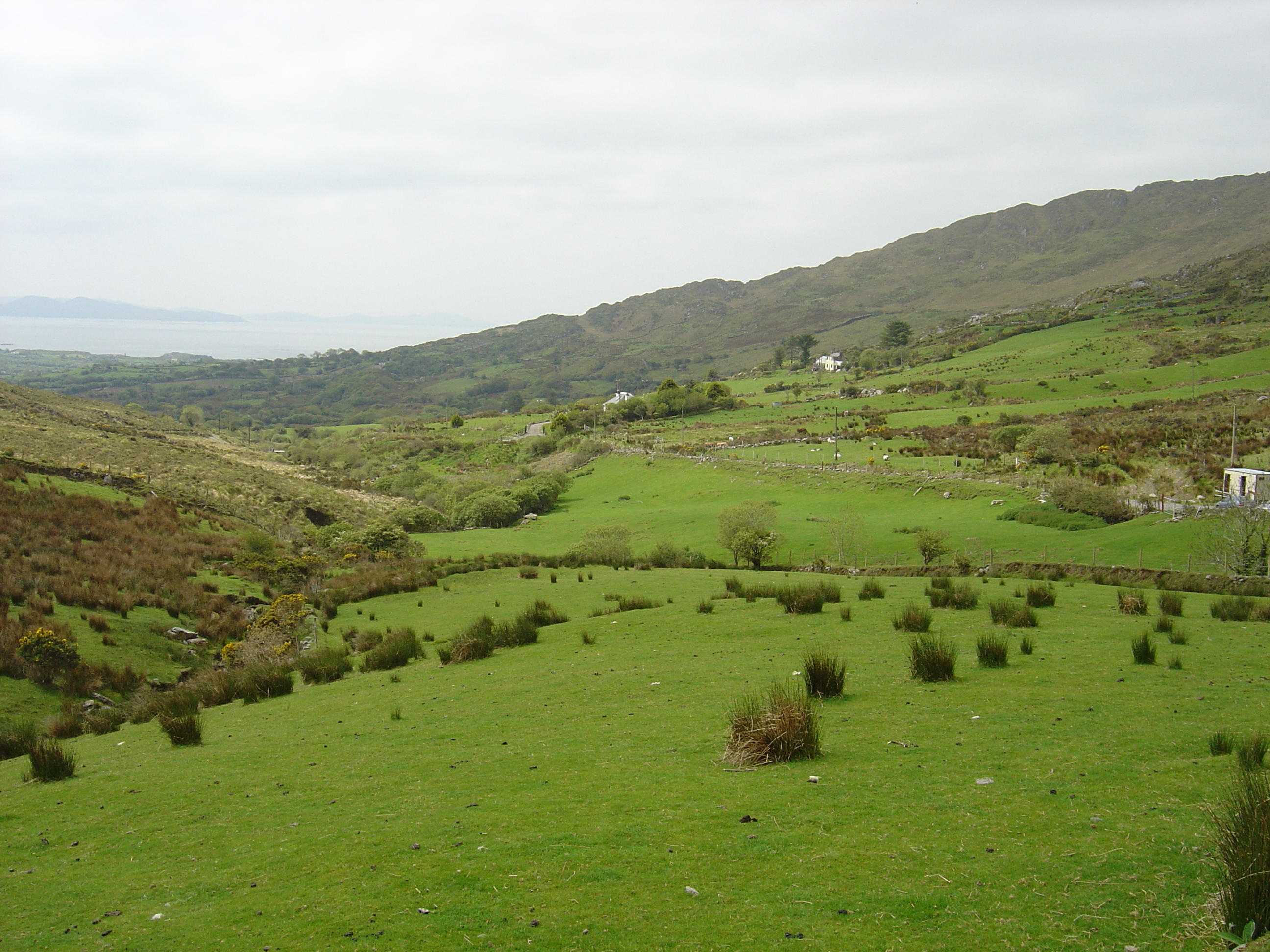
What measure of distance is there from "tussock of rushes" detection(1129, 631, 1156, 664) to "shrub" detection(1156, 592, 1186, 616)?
490 centimetres

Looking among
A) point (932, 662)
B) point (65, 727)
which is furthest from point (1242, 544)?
point (65, 727)

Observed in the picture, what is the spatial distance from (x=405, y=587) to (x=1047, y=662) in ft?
73.8

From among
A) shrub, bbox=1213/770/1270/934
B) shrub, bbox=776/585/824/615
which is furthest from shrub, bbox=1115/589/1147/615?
A: shrub, bbox=1213/770/1270/934

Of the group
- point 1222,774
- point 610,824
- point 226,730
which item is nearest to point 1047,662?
point 1222,774

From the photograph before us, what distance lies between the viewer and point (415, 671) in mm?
15727

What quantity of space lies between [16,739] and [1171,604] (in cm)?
2166

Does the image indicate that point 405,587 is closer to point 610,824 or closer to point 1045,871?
point 610,824

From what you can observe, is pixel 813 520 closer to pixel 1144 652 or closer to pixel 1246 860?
pixel 1144 652

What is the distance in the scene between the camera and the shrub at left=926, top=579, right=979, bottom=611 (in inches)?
645

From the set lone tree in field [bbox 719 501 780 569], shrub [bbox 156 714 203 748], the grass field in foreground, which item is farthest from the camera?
lone tree in field [bbox 719 501 780 569]

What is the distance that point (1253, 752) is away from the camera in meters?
6.30

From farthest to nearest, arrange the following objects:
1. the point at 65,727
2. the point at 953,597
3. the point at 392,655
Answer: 1. the point at 953,597
2. the point at 392,655
3. the point at 65,727

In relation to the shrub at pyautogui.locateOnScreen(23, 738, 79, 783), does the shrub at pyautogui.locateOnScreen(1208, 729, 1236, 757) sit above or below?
above

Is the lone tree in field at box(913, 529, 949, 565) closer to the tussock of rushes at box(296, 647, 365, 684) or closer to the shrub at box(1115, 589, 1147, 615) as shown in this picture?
the shrub at box(1115, 589, 1147, 615)
